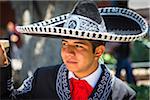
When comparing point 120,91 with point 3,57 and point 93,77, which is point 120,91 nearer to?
point 93,77

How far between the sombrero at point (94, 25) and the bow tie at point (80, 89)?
290 mm

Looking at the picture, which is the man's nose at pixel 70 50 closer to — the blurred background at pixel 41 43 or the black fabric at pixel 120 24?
the blurred background at pixel 41 43

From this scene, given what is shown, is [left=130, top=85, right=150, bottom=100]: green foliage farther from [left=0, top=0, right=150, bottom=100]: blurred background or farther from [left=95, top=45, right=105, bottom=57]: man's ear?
[left=95, top=45, right=105, bottom=57]: man's ear

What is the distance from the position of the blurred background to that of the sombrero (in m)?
0.10

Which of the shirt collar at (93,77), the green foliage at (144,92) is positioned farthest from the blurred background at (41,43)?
the shirt collar at (93,77)

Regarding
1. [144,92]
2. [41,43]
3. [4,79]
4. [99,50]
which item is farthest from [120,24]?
[144,92]

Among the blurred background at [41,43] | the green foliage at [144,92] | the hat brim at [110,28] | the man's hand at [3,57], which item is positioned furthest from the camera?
the green foliage at [144,92]

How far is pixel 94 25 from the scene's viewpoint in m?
2.29

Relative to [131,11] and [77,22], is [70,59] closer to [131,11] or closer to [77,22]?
[77,22]

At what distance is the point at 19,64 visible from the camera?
2.81 meters

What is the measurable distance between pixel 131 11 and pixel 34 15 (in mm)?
782

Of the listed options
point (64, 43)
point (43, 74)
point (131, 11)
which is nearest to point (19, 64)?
point (43, 74)

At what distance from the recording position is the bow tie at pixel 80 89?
2.38 metres

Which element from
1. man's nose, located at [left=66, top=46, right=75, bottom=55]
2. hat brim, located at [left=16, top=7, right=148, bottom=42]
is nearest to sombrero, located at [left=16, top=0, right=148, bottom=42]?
hat brim, located at [left=16, top=7, right=148, bottom=42]
